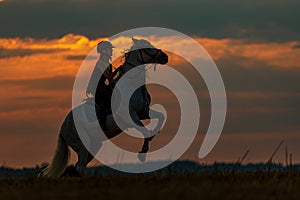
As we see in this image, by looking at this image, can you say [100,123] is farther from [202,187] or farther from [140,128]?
[202,187]

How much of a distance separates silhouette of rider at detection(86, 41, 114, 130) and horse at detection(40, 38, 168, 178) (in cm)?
23

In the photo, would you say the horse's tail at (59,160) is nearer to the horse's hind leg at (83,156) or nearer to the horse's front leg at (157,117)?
the horse's hind leg at (83,156)

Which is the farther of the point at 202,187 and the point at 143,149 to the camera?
the point at 143,149

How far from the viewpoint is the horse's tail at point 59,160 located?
622 inches

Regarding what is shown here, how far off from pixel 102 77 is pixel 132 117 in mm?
1052

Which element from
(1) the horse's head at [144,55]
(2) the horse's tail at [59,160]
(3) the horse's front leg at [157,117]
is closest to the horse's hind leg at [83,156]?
(2) the horse's tail at [59,160]

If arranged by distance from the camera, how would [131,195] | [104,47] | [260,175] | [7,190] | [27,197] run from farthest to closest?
[104,47] → [260,175] → [7,190] → [27,197] → [131,195]

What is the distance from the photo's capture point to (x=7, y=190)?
11.3 metres

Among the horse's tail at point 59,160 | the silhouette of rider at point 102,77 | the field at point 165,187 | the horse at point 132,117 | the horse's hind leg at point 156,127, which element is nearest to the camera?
the field at point 165,187

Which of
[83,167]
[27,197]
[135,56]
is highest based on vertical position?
[135,56]

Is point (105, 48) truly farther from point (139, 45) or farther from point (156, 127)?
point (156, 127)

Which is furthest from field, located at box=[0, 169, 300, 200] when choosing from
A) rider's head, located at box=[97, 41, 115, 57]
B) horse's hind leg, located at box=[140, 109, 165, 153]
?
rider's head, located at box=[97, 41, 115, 57]

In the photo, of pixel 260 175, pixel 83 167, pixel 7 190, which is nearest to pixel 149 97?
pixel 83 167

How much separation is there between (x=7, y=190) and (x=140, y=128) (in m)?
4.56
